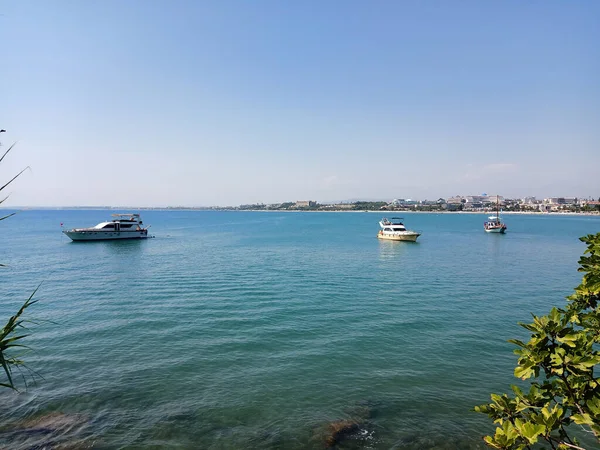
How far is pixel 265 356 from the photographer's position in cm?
1866

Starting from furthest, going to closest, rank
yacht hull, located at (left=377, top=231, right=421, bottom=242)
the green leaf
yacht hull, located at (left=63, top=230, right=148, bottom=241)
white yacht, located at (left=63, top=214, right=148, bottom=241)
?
white yacht, located at (left=63, top=214, right=148, bottom=241)
yacht hull, located at (left=63, top=230, right=148, bottom=241)
yacht hull, located at (left=377, top=231, right=421, bottom=242)
the green leaf

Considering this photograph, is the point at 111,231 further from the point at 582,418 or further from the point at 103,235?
the point at 582,418

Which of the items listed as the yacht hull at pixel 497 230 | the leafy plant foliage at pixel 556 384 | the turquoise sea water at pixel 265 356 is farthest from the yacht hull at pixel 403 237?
the leafy plant foliage at pixel 556 384

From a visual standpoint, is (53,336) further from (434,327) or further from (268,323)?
(434,327)

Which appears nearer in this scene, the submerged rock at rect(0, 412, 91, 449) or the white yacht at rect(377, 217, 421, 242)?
the submerged rock at rect(0, 412, 91, 449)

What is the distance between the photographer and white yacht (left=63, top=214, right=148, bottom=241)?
253ft

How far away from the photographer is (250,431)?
41.0ft

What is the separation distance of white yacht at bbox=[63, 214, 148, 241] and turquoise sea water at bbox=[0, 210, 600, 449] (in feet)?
127

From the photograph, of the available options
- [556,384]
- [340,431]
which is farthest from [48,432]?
[556,384]

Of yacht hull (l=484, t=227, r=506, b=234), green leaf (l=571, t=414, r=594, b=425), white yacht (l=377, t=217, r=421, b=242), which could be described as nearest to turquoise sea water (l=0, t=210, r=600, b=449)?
green leaf (l=571, t=414, r=594, b=425)

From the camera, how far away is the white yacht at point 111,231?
77062 mm

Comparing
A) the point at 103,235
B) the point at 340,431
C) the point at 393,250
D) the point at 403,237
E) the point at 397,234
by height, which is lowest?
the point at 340,431

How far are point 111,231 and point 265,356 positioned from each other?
76.0m

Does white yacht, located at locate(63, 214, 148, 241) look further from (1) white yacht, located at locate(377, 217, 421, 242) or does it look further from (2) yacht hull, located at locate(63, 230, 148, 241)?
(1) white yacht, located at locate(377, 217, 421, 242)
